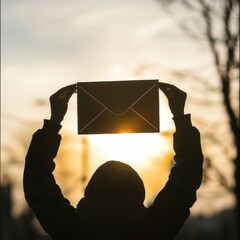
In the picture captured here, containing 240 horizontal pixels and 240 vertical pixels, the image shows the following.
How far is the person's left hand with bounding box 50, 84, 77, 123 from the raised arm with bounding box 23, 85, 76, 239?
27mm

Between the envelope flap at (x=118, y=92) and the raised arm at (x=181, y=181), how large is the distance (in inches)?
13.3

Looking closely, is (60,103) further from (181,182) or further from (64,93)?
(181,182)

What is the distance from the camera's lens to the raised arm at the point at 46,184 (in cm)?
500

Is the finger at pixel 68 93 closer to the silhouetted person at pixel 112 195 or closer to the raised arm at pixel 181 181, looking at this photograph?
the silhouetted person at pixel 112 195

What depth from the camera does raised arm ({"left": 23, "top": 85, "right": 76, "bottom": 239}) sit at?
5.00m

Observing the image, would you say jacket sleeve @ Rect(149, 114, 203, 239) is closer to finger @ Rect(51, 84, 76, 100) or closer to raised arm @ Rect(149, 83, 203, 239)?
raised arm @ Rect(149, 83, 203, 239)

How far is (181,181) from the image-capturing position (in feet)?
16.9

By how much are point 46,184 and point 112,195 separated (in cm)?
37

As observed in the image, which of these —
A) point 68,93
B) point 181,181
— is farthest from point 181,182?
point 68,93

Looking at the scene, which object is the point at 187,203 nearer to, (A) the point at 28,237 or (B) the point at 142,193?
(B) the point at 142,193

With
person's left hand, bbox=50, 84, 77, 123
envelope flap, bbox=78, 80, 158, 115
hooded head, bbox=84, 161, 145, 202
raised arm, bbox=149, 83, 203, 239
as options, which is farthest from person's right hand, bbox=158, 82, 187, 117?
person's left hand, bbox=50, 84, 77, 123

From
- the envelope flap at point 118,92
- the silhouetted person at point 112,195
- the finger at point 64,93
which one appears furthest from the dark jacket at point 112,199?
the envelope flap at point 118,92

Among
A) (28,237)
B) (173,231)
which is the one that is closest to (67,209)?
(173,231)

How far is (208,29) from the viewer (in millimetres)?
21156
